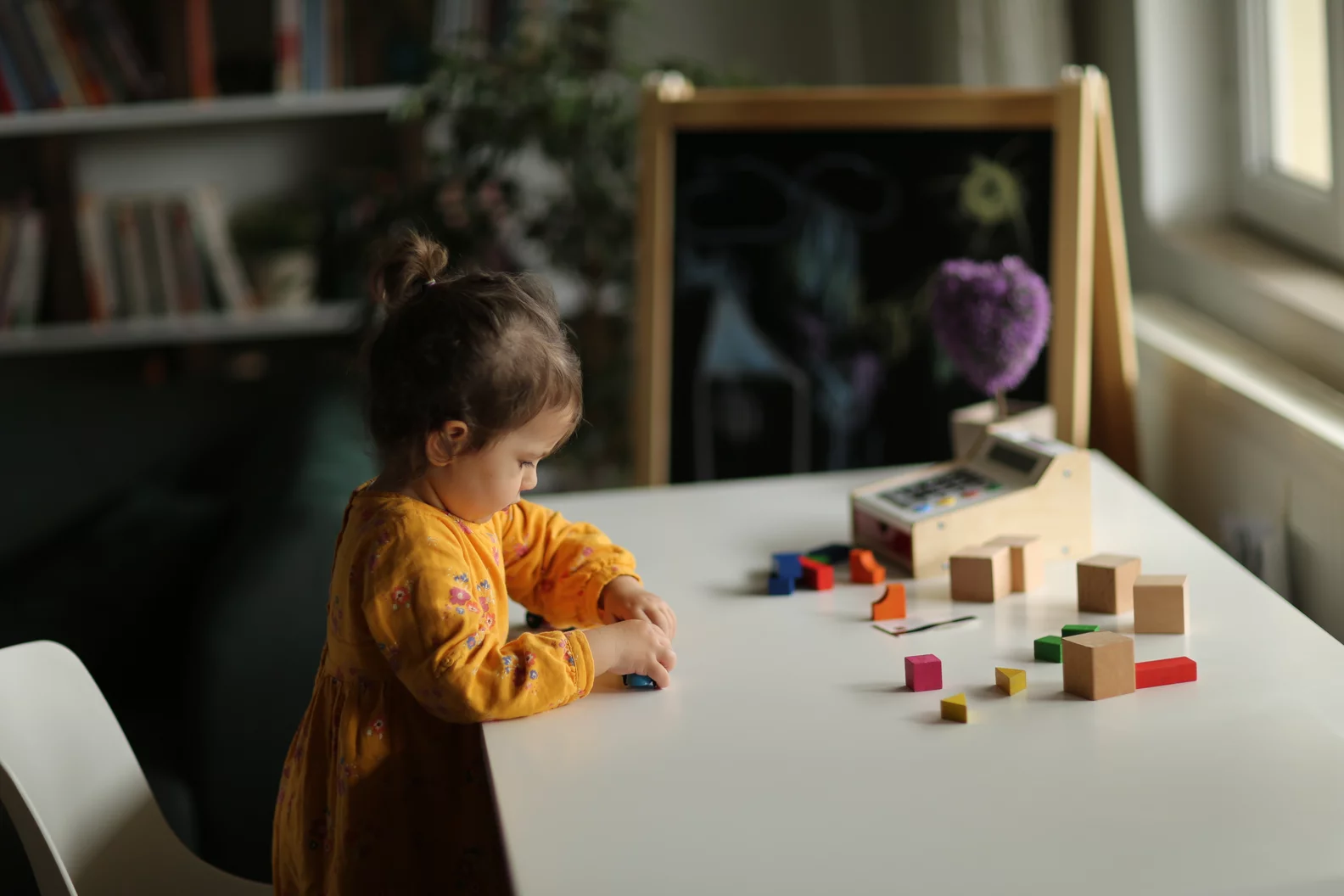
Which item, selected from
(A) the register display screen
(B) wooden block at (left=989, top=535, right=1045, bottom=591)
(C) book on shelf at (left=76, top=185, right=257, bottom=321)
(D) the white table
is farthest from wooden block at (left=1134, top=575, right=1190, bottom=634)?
(C) book on shelf at (left=76, top=185, right=257, bottom=321)

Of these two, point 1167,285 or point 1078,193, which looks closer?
point 1078,193

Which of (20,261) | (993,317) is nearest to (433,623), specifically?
(993,317)

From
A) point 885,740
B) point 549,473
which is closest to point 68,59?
point 549,473

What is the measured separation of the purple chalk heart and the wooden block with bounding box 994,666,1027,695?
585 mm

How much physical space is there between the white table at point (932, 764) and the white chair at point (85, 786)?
1.32ft

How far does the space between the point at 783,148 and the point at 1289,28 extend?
2.44 feet

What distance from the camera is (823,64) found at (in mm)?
3090

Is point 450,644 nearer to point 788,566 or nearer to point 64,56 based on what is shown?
point 788,566

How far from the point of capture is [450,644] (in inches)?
37.6

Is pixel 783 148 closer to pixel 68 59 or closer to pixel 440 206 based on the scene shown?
pixel 440 206

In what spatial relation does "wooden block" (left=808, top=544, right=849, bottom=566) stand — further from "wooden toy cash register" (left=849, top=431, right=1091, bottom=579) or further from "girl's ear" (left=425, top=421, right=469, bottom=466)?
"girl's ear" (left=425, top=421, right=469, bottom=466)

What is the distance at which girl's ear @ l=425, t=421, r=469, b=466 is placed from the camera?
989mm

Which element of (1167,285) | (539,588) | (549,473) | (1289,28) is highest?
(1289,28)

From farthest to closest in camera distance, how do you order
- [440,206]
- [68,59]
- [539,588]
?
[68,59] → [440,206] → [539,588]
